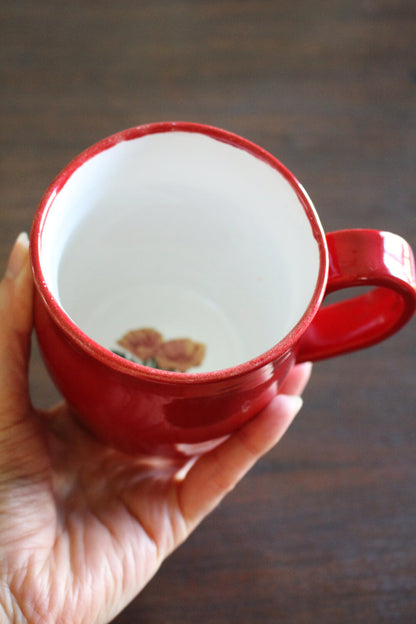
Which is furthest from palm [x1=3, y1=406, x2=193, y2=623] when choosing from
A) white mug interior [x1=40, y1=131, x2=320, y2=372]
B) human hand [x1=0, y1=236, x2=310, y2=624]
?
white mug interior [x1=40, y1=131, x2=320, y2=372]

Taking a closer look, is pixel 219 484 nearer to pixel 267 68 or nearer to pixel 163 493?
pixel 163 493

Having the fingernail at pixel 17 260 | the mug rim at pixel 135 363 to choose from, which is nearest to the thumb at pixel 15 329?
the fingernail at pixel 17 260

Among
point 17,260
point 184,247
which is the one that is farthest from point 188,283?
point 17,260

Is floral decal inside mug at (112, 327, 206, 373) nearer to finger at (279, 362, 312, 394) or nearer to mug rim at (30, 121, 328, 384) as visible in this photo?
finger at (279, 362, 312, 394)

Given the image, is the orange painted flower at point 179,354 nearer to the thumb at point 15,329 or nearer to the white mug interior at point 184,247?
the white mug interior at point 184,247

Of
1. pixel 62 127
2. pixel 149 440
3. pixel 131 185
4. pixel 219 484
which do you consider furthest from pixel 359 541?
pixel 62 127

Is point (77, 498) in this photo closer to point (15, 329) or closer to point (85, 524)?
point (85, 524)

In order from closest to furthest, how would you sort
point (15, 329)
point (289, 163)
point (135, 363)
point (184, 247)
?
1. point (135, 363)
2. point (15, 329)
3. point (184, 247)
4. point (289, 163)
